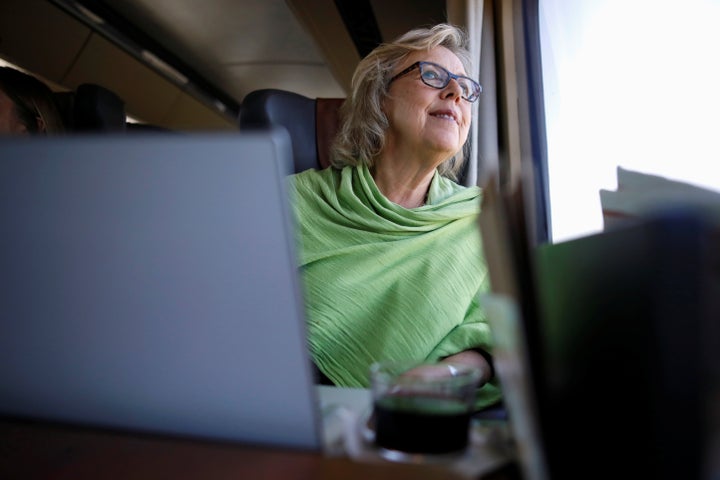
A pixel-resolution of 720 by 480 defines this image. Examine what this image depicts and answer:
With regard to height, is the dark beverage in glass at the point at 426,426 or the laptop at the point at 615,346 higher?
the laptop at the point at 615,346

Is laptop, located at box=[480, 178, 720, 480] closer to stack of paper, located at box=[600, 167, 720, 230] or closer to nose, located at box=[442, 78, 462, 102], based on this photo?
stack of paper, located at box=[600, 167, 720, 230]

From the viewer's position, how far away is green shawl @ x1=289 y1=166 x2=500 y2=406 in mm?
1129

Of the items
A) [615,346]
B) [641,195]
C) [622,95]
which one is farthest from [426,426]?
[622,95]

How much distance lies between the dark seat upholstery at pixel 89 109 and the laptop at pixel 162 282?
1775 mm

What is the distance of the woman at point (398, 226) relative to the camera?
1137mm

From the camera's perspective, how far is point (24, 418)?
53 cm

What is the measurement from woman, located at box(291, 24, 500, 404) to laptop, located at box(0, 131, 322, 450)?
2.02 ft

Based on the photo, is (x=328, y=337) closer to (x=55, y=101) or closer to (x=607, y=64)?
(x=607, y=64)

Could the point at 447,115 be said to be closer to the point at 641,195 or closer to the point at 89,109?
the point at 641,195

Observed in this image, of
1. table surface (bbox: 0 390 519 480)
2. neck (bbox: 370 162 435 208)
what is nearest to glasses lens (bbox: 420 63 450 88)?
neck (bbox: 370 162 435 208)

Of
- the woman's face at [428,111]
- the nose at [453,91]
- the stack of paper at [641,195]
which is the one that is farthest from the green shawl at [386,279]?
the stack of paper at [641,195]

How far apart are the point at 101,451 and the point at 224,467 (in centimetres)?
12

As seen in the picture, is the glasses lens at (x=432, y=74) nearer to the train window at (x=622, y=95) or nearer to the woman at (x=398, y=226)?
the woman at (x=398, y=226)

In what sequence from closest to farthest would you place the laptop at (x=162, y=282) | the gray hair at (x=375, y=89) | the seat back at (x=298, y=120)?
1. the laptop at (x=162, y=282)
2. the gray hair at (x=375, y=89)
3. the seat back at (x=298, y=120)
